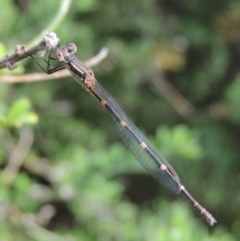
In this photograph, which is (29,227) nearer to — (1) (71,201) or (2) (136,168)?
(1) (71,201)

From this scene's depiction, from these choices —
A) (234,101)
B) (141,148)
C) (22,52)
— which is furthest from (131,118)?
(22,52)

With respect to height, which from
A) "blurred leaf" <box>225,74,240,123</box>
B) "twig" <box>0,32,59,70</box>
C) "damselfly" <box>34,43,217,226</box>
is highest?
"twig" <box>0,32,59,70</box>

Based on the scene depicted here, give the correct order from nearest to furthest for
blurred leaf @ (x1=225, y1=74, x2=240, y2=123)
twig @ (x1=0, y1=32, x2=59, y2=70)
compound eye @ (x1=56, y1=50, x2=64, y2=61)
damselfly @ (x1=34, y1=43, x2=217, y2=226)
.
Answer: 1. twig @ (x1=0, y1=32, x2=59, y2=70)
2. compound eye @ (x1=56, y1=50, x2=64, y2=61)
3. damselfly @ (x1=34, y1=43, x2=217, y2=226)
4. blurred leaf @ (x1=225, y1=74, x2=240, y2=123)

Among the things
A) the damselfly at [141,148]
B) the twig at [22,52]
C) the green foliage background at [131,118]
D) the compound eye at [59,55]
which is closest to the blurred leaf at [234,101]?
the green foliage background at [131,118]

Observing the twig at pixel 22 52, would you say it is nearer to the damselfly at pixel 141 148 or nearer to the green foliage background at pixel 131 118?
the damselfly at pixel 141 148

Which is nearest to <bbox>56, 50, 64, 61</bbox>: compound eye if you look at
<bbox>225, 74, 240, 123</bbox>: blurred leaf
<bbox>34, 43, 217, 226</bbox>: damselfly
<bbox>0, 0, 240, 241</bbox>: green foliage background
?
<bbox>34, 43, 217, 226</bbox>: damselfly

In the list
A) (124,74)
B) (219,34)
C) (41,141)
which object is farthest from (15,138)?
(219,34)

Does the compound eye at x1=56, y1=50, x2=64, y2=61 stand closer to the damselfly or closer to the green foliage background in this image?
the damselfly

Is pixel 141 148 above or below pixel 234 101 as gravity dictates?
above

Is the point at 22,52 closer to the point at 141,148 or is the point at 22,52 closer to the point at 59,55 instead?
the point at 59,55
